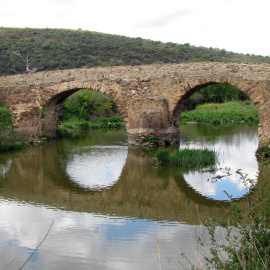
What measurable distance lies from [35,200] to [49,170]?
3.06 meters

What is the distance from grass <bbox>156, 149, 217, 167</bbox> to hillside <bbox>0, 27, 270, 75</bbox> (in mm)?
21439

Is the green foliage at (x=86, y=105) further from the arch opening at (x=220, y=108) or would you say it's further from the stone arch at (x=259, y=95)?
the stone arch at (x=259, y=95)

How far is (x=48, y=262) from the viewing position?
13.8 ft

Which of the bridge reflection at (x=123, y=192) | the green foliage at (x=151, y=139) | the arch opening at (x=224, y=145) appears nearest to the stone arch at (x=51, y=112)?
the green foliage at (x=151, y=139)

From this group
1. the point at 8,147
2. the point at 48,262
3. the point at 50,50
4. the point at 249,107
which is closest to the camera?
the point at 48,262

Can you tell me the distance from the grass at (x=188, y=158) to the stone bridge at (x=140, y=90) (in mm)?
2207

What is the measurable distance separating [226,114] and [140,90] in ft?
46.5

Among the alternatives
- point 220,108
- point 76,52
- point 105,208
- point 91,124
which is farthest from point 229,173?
point 76,52

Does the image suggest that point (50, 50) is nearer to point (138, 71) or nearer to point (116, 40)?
point (116, 40)

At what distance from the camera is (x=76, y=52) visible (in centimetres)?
3328

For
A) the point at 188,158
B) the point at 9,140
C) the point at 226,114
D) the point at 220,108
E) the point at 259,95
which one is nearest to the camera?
the point at 188,158

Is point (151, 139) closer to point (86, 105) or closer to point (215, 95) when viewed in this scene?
point (86, 105)

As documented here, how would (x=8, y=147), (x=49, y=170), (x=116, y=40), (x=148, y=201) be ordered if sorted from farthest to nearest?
(x=116, y=40) → (x=8, y=147) → (x=49, y=170) → (x=148, y=201)

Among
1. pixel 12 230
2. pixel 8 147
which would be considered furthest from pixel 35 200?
pixel 8 147
